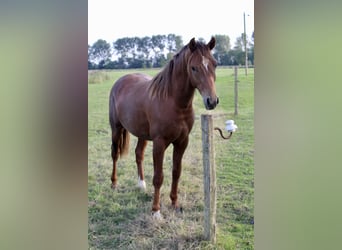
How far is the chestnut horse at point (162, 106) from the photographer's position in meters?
1.37

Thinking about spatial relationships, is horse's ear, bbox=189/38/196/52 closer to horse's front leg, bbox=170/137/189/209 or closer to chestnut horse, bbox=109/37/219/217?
chestnut horse, bbox=109/37/219/217

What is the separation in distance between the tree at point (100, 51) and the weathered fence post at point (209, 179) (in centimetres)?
40

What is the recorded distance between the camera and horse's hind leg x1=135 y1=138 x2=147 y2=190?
1.43 metres

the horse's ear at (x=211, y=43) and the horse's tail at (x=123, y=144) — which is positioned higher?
the horse's ear at (x=211, y=43)

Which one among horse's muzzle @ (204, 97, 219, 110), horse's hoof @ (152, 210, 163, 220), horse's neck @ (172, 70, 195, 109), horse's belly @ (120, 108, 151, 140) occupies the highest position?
horse's neck @ (172, 70, 195, 109)

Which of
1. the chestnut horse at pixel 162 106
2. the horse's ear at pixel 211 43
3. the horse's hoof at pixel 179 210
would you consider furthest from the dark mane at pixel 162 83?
the horse's hoof at pixel 179 210

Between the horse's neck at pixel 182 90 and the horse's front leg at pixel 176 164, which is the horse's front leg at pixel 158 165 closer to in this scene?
the horse's front leg at pixel 176 164

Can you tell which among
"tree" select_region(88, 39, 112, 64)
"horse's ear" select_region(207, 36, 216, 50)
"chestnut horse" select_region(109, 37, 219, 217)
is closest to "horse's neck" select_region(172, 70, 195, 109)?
"chestnut horse" select_region(109, 37, 219, 217)

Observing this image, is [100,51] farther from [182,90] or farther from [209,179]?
[209,179]

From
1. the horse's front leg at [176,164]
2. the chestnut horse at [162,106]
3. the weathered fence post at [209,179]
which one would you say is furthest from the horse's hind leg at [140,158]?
the weathered fence post at [209,179]

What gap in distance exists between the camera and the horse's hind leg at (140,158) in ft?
4.68

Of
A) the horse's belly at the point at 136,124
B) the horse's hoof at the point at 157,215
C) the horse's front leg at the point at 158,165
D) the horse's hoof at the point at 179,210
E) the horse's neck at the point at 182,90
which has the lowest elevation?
the horse's hoof at the point at 157,215
